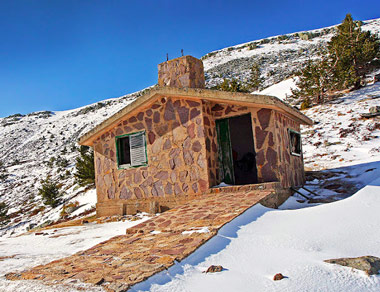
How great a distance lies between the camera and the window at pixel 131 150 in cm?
998

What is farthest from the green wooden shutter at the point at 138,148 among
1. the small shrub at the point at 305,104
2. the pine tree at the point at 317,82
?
the pine tree at the point at 317,82

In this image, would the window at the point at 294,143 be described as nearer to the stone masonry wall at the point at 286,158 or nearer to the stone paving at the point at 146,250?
the stone masonry wall at the point at 286,158

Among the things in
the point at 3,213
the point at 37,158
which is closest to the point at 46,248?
the point at 3,213

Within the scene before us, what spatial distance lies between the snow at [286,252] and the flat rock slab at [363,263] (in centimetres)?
8

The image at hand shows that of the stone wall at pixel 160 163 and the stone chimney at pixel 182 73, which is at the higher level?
the stone chimney at pixel 182 73

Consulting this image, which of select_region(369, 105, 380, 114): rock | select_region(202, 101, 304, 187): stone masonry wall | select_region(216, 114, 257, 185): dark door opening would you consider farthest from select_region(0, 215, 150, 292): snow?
select_region(369, 105, 380, 114): rock

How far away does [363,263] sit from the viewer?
367 cm

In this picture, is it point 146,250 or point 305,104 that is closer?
point 146,250

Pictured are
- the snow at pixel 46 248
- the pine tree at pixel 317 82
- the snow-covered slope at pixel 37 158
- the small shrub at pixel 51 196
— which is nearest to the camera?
the snow at pixel 46 248

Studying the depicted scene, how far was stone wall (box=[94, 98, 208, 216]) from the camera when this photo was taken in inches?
358

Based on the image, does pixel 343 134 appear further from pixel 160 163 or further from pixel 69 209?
pixel 69 209

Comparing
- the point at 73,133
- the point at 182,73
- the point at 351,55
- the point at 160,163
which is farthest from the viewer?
the point at 73,133

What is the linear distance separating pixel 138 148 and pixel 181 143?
1.49m

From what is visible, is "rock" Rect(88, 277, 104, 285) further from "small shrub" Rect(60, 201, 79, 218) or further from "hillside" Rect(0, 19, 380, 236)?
"small shrub" Rect(60, 201, 79, 218)
